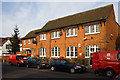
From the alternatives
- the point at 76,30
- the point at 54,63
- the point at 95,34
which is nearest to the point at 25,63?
the point at 54,63

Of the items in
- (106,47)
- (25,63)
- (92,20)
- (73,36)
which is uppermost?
(92,20)

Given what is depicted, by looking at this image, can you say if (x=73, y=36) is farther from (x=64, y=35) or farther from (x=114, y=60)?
(x=114, y=60)

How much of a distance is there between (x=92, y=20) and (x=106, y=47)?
4.61m

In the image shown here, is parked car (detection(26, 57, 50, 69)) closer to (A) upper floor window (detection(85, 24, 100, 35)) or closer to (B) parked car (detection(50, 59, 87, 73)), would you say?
(B) parked car (detection(50, 59, 87, 73))

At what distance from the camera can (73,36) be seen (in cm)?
2366

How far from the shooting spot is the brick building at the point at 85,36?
66.2ft

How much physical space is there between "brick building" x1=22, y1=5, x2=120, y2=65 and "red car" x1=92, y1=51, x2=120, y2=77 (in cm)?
694

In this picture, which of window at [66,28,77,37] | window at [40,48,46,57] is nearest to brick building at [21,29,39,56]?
window at [40,48,46,57]

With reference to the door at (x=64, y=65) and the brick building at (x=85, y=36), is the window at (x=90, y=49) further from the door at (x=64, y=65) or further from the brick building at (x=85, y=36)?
the door at (x=64, y=65)

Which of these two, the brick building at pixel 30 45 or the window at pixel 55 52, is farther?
the brick building at pixel 30 45

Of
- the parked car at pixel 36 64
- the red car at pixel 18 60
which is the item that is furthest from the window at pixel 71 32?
the red car at pixel 18 60

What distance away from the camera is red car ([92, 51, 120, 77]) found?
1172 cm

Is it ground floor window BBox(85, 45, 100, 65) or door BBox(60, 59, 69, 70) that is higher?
ground floor window BBox(85, 45, 100, 65)

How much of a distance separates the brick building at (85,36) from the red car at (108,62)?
6937 mm
